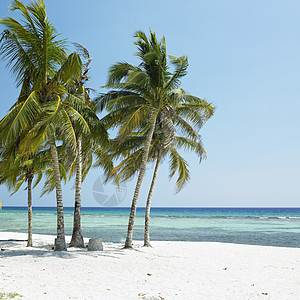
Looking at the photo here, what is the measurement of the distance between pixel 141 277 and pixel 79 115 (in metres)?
5.05

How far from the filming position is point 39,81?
31.9 feet

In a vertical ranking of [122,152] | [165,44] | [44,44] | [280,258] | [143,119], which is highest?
[165,44]

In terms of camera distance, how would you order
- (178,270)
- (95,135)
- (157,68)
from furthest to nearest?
(157,68)
(95,135)
(178,270)

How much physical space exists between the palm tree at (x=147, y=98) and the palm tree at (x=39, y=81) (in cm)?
A: 201

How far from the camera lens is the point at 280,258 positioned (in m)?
11.1

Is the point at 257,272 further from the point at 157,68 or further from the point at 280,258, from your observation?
the point at 157,68

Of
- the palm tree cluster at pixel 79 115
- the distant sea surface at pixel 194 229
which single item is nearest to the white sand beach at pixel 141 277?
the palm tree cluster at pixel 79 115

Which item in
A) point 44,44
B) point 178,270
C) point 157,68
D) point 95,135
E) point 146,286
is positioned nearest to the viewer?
point 146,286

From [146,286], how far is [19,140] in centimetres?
628

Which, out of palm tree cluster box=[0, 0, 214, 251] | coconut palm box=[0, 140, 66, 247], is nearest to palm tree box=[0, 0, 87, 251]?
palm tree cluster box=[0, 0, 214, 251]

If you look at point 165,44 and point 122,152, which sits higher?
point 165,44

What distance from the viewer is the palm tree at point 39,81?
897 centimetres

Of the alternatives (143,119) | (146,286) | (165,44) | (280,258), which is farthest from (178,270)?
(165,44)

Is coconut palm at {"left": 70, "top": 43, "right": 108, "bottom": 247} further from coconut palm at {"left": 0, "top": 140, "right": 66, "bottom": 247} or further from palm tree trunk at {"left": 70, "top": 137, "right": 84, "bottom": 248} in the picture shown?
coconut palm at {"left": 0, "top": 140, "right": 66, "bottom": 247}
